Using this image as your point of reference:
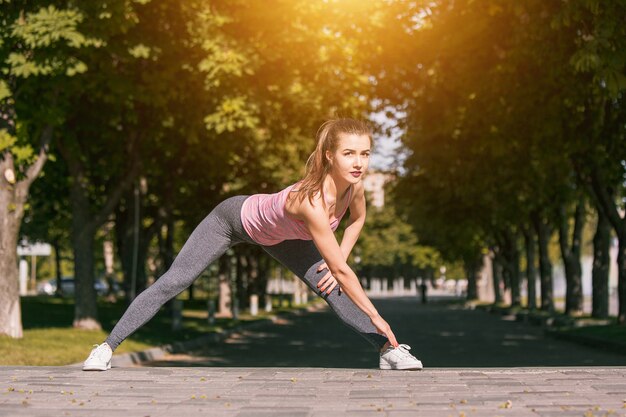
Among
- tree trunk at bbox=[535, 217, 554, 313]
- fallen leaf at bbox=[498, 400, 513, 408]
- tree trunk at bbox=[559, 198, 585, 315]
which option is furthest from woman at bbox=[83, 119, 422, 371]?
tree trunk at bbox=[535, 217, 554, 313]

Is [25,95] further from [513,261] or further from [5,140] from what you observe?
[513,261]

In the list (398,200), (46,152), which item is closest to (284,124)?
(46,152)

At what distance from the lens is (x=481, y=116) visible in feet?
66.7

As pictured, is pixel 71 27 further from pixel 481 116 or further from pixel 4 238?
pixel 481 116

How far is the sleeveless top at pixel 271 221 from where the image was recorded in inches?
259

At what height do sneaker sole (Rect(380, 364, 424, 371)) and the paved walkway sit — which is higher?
sneaker sole (Rect(380, 364, 424, 371))

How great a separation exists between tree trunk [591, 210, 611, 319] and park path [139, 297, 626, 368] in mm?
1949

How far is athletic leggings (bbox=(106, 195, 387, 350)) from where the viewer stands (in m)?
6.95

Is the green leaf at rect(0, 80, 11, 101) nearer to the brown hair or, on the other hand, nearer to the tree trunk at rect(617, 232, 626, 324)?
the brown hair

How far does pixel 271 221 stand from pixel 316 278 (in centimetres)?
59

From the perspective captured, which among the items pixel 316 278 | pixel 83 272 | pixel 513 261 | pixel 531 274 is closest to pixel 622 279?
pixel 83 272

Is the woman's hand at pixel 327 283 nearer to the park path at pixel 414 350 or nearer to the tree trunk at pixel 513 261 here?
the park path at pixel 414 350

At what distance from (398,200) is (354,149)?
30.0 meters

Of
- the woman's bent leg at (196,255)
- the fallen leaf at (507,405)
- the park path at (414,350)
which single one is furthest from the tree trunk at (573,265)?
the fallen leaf at (507,405)
